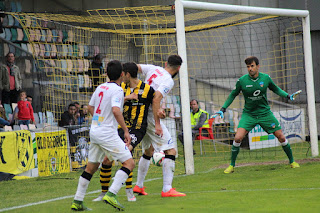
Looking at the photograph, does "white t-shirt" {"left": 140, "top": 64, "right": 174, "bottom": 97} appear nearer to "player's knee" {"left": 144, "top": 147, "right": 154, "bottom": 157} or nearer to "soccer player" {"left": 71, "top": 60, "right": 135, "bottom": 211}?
"player's knee" {"left": 144, "top": 147, "right": 154, "bottom": 157}

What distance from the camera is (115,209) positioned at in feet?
20.3

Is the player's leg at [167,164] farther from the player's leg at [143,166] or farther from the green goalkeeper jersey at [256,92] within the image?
the green goalkeeper jersey at [256,92]

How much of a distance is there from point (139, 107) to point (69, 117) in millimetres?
7637

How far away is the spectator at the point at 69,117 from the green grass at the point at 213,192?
319 cm

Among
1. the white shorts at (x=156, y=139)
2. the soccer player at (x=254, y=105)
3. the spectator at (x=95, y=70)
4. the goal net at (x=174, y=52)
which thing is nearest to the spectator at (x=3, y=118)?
the goal net at (x=174, y=52)

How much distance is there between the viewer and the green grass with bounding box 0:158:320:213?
6.08 m

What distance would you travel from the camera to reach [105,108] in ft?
20.3

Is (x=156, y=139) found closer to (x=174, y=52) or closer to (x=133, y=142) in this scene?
(x=133, y=142)

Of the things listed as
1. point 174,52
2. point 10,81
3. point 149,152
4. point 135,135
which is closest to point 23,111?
point 10,81

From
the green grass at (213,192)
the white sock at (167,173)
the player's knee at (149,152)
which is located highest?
the player's knee at (149,152)

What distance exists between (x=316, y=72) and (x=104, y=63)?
36.2 ft

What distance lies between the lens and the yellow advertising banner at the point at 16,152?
35.9 ft

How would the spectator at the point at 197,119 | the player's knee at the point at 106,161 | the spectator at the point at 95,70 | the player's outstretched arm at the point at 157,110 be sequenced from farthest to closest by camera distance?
the spectator at the point at 197,119 → the spectator at the point at 95,70 → the player's outstretched arm at the point at 157,110 → the player's knee at the point at 106,161

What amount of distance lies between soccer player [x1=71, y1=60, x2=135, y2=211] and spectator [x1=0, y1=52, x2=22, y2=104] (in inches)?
410
